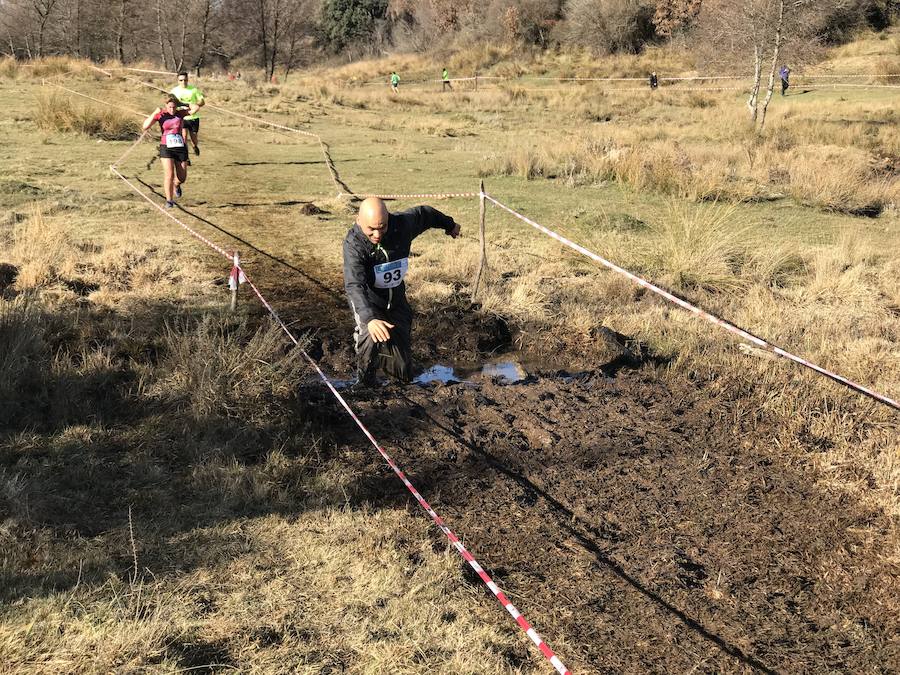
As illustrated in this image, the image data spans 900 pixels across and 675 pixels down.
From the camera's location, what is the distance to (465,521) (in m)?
4.30

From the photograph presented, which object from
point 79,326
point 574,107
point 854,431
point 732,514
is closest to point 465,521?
point 732,514

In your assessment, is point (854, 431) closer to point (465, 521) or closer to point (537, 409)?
point (537, 409)

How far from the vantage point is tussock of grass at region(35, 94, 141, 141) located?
59.5 feet

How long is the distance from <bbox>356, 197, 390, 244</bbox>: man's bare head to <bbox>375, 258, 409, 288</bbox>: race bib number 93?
0.90ft

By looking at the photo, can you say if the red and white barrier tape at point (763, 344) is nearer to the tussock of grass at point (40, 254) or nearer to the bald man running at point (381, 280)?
the bald man running at point (381, 280)

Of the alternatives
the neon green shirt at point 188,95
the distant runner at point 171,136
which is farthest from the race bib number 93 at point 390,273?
the neon green shirt at point 188,95

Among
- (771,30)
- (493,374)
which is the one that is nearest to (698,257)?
(493,374)

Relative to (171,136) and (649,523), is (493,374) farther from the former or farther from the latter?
(171,136)

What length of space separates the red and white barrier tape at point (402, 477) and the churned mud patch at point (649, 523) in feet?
0.42

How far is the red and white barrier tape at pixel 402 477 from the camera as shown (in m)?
2.94

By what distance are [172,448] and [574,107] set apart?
1123 inches

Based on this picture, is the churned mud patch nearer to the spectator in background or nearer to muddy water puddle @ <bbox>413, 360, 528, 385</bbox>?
muddy water puddle @ <bbox>413, 360, 528, 385</bbox>

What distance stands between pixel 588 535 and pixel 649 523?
0.40 m

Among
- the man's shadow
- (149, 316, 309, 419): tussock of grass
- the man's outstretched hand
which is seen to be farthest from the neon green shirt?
the man's outstretched hand
